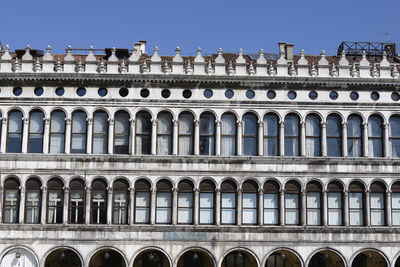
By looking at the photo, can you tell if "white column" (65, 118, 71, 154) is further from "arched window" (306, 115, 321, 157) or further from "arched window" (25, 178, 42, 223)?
"arched window" (306, 115, 321, 157)

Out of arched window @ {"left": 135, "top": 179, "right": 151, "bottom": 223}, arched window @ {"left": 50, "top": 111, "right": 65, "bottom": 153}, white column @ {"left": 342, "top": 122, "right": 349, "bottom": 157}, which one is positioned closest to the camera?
arched window @ {"left": 135, "top": 179, "right": 151, "bottom": 223}

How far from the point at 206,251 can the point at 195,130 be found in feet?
18.2

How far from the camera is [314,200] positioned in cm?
3500

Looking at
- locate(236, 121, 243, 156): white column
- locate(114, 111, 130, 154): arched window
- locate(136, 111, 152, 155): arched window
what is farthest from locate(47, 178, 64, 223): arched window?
locate(236, 121, 243, 156): white column

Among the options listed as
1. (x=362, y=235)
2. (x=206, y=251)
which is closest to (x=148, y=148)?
(x=206, y=251)

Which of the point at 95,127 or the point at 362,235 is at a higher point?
the point at 95,127

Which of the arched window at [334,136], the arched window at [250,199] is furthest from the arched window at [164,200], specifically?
the arched window at [334,136]

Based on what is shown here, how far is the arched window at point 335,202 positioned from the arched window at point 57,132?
12.4 m

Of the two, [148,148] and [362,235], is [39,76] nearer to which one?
[148,148]

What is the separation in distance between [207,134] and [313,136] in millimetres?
4958

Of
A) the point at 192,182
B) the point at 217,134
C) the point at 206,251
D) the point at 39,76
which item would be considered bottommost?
the point at 206,251

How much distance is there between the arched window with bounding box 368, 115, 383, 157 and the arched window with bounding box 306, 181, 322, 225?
306cm

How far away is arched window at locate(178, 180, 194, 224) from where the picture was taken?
3461 centimetres

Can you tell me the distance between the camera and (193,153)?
35.1 m
